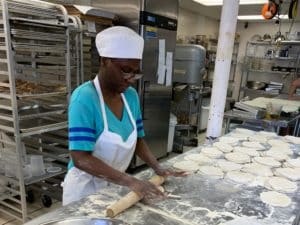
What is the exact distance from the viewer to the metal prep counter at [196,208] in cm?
97

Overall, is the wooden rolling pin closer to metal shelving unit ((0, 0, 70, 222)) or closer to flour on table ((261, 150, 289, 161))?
flour on table ((261, 150, 289, 161))

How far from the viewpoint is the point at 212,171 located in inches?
56.6

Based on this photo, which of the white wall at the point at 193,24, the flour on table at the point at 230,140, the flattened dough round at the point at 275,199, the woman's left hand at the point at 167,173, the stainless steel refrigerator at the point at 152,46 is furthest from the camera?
the white wall at the point at 193,24

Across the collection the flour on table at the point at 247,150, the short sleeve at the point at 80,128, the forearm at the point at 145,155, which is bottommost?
the flour on table at the point at 247,150

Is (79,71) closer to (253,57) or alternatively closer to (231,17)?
(231,17)

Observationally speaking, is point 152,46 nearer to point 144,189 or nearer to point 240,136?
point 240,136

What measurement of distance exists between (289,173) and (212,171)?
0.45 meters

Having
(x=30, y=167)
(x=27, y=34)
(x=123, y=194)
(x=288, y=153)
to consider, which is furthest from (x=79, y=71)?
(x=288, y=153)

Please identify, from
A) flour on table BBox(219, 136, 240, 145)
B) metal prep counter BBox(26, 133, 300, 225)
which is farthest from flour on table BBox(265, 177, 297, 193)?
flour on table BBox(219, 136, 240, 145)

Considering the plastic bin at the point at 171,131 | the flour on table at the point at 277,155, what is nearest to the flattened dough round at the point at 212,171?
the flour on table at the point at 277,155

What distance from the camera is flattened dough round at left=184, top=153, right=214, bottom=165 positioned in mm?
1567

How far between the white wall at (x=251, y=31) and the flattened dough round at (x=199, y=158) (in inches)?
259

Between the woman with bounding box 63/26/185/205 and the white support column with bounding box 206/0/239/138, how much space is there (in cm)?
98

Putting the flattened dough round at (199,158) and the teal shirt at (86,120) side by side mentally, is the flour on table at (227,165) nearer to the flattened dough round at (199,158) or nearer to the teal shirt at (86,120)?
the flattened dough round at (199,158)
